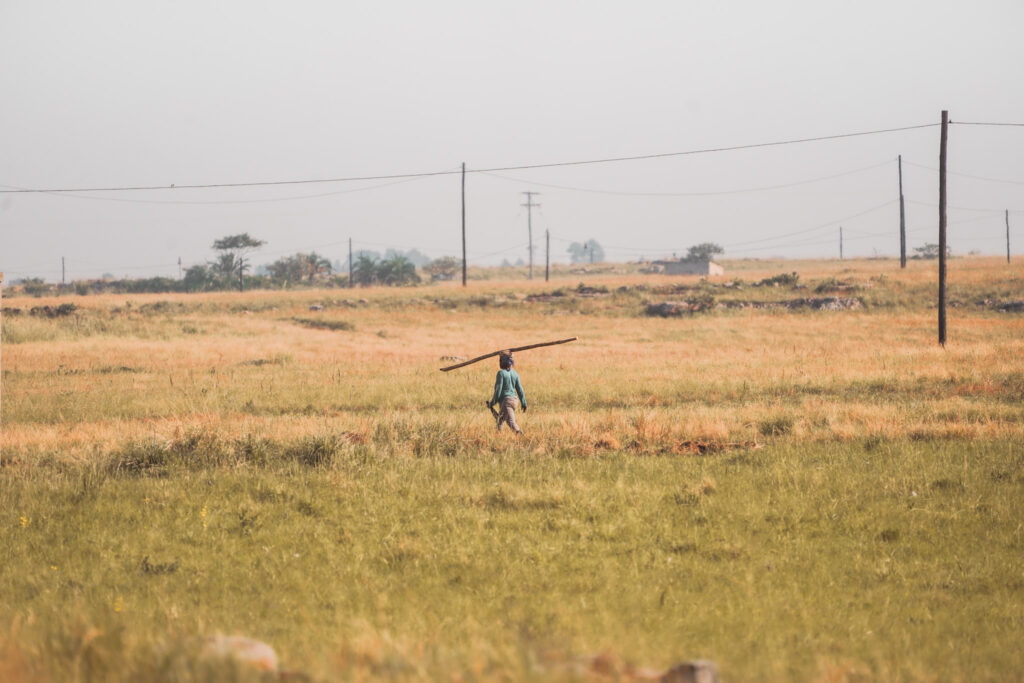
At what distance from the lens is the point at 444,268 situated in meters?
141

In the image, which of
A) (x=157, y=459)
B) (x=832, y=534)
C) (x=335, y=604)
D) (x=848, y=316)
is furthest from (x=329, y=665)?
(x=848, y=316)

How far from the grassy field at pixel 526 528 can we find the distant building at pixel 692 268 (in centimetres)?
8526

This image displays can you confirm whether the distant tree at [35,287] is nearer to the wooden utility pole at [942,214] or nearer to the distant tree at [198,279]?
the distant tree at [198,279]

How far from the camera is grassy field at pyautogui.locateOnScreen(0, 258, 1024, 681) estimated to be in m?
6.40

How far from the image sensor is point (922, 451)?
47.3ft

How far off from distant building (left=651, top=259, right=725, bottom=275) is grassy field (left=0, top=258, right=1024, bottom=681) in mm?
85257

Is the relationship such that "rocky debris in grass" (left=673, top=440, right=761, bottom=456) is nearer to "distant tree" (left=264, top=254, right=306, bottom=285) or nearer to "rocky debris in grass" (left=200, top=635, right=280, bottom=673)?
"rocky debris in grass" (left=200, top=635, right=280, bottom=673)

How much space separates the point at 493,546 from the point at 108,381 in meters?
22.6

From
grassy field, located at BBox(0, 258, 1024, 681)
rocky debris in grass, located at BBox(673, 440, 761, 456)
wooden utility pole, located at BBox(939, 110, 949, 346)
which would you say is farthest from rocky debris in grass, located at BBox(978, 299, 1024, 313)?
rocky debris in grass, located at BBox(673, 440, 761, 456)

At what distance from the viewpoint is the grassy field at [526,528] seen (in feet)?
21.0

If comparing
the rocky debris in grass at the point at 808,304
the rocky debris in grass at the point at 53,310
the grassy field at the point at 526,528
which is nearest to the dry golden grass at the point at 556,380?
the grassy field at the point at 526,528

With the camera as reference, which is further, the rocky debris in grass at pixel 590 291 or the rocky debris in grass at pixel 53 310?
the rocky debris in grass at pixel 590 291

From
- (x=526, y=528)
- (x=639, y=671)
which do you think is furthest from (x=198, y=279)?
(x=639, y=671)

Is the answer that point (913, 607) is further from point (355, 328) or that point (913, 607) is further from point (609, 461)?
point (355, 328)
